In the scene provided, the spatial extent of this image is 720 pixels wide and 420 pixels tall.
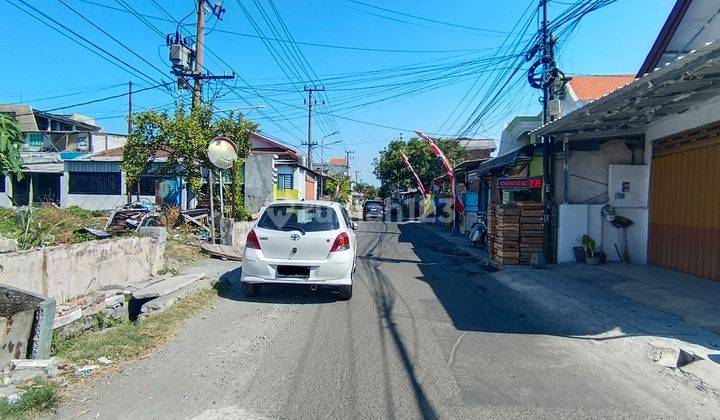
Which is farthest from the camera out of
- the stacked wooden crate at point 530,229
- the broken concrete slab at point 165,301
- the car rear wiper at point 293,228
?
the stacked wooden crate at point 530,229

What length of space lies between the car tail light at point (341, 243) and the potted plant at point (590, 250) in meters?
6.35

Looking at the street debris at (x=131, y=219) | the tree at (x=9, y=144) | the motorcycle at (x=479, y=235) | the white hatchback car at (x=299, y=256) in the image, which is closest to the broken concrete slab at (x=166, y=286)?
the white hatchback car at (x=299, y=256)

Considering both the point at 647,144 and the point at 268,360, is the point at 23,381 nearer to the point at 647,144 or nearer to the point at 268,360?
the point at 268,360

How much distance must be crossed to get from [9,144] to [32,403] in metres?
3.85

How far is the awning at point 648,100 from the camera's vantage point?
561cm

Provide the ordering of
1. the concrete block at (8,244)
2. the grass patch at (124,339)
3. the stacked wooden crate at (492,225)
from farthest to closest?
1. the stacked wooden crate at (492,225)
2. the concrete block at (8,244)
3. the grass patch at (124,339)

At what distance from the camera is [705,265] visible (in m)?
8.36

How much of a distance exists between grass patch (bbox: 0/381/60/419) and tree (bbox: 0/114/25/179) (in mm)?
3430

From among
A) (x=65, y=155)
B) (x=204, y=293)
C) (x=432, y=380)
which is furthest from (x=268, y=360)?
(x=65, y=155)

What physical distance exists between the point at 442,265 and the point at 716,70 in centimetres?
742

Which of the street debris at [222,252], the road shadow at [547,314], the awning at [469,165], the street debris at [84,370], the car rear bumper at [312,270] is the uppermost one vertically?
the awning at [469,165]

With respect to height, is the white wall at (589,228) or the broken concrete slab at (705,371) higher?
the white wall at (589,228)

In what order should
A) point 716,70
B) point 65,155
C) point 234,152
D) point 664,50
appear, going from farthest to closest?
point 65,155, point 234,152, point 664,50, point 716,70

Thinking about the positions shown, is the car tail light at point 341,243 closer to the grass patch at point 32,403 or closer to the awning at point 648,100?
the grass patch at point 32,403
